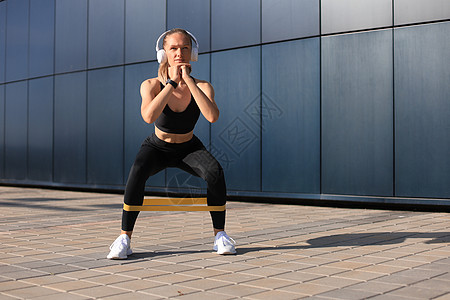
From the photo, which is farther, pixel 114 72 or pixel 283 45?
pixel 114 72

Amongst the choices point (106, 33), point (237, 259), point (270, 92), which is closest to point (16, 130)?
point (106, 33)

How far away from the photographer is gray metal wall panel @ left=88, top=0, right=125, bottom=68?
Result: 1327 cm

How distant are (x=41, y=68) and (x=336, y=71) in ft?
29.3

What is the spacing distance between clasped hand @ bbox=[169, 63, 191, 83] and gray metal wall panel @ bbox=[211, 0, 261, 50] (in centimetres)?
616

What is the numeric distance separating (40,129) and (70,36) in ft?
8.97

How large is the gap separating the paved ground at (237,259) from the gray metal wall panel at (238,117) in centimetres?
282

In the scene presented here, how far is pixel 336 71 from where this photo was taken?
390 inches

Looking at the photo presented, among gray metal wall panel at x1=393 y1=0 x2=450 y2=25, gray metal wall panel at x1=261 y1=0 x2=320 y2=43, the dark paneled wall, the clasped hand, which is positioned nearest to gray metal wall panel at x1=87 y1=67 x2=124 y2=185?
the dark paneled wall

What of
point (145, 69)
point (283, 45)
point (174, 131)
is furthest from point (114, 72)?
point (174, 131)

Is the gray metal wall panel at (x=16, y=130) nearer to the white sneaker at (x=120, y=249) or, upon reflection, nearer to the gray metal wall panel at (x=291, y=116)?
the gray metal wall panel at (x=291, y=116)

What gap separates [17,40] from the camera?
16.2 metres

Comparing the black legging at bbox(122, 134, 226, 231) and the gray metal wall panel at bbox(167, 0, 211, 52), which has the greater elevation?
the gray metal wall panel at bbox(167, 0, 211, 52)

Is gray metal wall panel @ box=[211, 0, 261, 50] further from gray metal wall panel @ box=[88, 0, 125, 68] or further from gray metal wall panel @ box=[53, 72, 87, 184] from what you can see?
gray metal wall panel @ box=[53, 72, 87, 184]

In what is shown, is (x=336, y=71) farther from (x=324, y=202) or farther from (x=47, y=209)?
(x=47, y=209)
